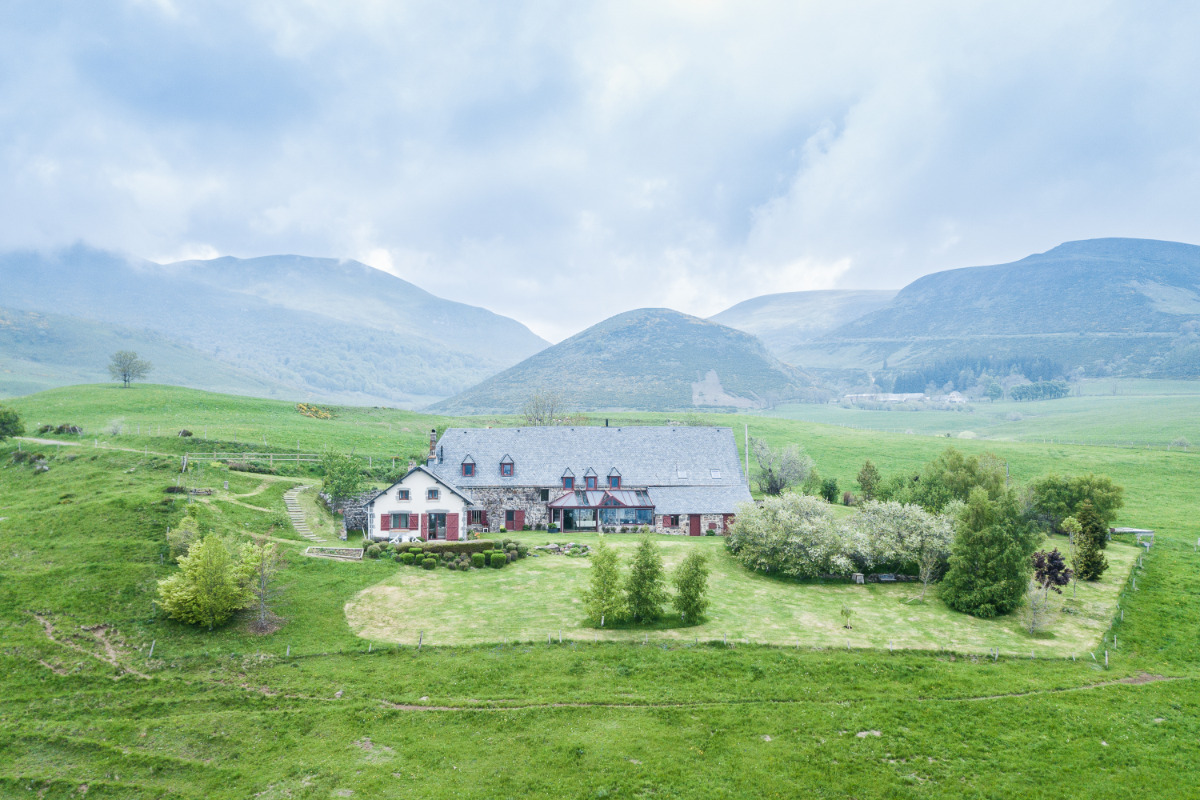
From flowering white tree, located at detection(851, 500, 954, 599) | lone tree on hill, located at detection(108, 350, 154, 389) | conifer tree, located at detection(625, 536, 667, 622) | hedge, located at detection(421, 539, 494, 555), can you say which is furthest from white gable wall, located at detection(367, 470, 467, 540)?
lone tree on hill, located at detection(108, 350, 154, 389)

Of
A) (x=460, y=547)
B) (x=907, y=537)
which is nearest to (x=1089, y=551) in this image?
(x=907, y=537)

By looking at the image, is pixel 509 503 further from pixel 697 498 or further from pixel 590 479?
pixel 697 498

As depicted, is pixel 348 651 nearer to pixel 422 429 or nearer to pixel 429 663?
pixel 429 663

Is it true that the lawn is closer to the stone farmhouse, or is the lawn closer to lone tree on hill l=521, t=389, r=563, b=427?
the stone farmhouse

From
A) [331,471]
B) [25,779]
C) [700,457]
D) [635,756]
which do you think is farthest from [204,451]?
[635,756]

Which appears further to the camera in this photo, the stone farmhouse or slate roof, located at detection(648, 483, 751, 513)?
slate roof, located at detection(648, 483, 751, 513)
